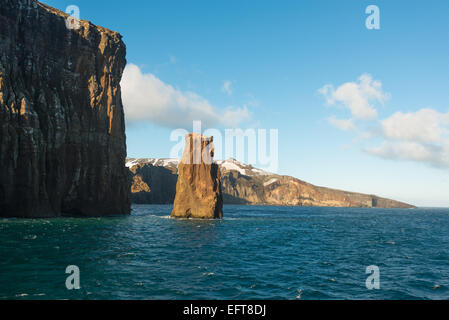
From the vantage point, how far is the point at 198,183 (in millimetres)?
70938

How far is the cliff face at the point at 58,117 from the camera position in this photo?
5928cm

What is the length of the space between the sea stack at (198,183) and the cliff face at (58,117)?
22.8 meters

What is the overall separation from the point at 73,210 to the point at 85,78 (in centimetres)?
3448

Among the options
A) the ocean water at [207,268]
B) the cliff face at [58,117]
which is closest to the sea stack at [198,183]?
the cliff face at [58,117]

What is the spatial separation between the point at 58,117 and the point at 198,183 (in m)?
35.5

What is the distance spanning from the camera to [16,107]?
195 feet

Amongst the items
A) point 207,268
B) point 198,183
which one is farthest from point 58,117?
point 207,268

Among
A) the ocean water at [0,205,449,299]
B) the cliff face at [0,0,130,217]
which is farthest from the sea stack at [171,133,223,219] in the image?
the ocean water at [0,205,449,299]

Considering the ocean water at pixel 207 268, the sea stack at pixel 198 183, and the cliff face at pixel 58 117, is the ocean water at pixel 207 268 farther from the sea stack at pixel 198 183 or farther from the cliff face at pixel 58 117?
the sea stack at pixel 198 183

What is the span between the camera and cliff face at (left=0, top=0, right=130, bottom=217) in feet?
194

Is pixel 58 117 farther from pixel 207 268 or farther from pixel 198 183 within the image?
pixel 207 268

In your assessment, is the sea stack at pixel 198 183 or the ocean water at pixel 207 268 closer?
the ocean water at pixel 207 268
